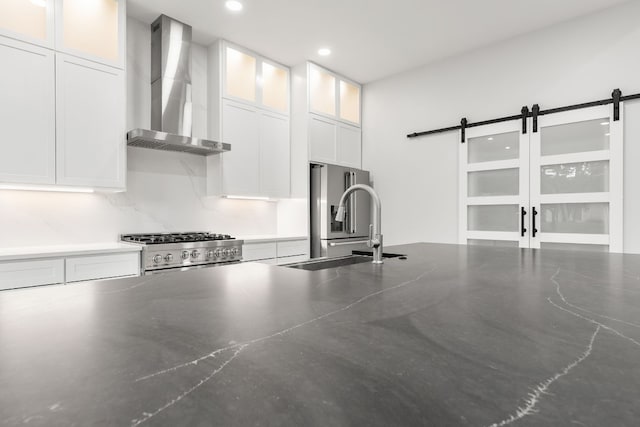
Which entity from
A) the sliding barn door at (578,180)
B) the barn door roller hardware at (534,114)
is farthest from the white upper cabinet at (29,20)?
the sliding barn door at (578,180)

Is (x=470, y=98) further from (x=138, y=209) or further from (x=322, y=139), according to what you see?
(x=138, y=209)

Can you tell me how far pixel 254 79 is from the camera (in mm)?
3832

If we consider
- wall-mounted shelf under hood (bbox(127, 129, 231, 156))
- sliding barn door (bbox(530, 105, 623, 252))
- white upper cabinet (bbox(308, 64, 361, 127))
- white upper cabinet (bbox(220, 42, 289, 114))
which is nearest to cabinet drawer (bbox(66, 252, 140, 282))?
wall-mounted shelf under hood (bbox(127, 129, 231, 156))

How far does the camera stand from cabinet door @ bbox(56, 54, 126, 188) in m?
2.51

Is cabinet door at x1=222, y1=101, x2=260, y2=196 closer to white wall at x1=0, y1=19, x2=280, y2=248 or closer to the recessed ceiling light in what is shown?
white wall at x1=0, y1=19, x2=280, y2=248

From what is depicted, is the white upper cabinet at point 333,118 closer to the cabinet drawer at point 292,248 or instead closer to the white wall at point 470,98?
the white wall at point 470,98

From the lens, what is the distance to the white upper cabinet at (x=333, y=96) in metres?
4.16

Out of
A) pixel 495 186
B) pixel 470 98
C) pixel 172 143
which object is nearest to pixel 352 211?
pixel 495 186

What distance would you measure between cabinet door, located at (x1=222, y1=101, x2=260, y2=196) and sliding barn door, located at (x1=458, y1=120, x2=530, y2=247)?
230 centimetres

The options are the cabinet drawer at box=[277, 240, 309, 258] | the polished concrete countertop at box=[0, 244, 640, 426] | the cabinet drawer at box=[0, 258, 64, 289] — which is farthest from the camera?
the cabinet drawer at box=[277, 240, 309, 258]

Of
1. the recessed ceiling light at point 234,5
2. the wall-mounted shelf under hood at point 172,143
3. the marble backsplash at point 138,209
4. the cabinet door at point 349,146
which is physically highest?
the recessed ceiling light at point 234,5

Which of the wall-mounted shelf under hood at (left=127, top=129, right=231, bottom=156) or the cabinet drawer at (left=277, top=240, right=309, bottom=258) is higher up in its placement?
the wall-mounted shelf under hood at (left=127, top=129, right=231, bottom=156)

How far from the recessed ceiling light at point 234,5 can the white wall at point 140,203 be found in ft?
2.73

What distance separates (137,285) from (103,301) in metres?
0.19
